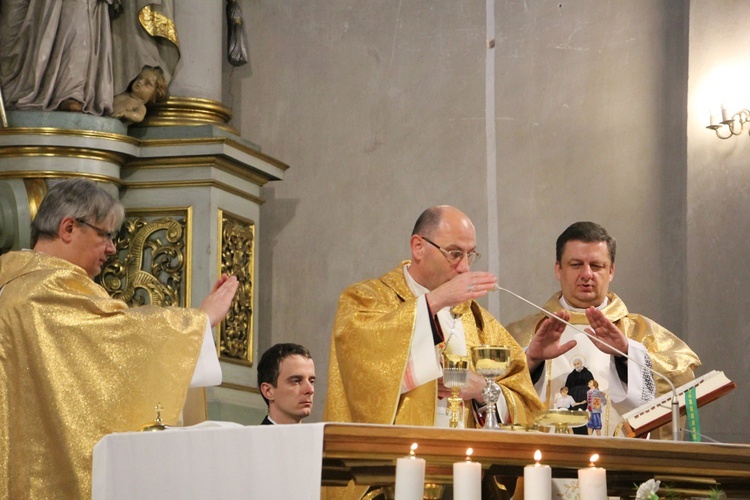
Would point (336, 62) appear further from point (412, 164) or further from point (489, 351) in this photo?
point (489, 351)

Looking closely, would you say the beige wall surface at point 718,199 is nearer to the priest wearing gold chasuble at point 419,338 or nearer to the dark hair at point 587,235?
the dark hair at point 587,235

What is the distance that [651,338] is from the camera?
631 cm

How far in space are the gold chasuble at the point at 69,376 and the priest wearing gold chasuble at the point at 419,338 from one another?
2.24ft

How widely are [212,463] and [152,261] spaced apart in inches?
122

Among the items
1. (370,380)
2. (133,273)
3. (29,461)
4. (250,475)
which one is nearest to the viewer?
(250,475)

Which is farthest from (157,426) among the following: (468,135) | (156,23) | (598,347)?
(468,135)

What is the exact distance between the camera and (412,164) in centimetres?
825

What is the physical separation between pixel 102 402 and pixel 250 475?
1.11m

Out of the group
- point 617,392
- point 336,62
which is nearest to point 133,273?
point 336,62

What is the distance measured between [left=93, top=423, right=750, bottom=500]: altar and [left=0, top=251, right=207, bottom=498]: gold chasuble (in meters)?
0.57

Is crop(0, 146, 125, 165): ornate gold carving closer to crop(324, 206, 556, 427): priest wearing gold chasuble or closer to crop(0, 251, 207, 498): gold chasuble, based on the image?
crop(0, 251, 207, 498): gold chasuble

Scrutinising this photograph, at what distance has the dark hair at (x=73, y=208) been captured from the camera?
526 centimetres

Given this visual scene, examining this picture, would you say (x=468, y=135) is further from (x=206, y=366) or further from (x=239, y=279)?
(x=206, y=366)

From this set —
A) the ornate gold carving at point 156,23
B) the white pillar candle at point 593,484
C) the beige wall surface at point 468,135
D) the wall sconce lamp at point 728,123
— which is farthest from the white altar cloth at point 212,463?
the wall sconce lamp at point 728,123
